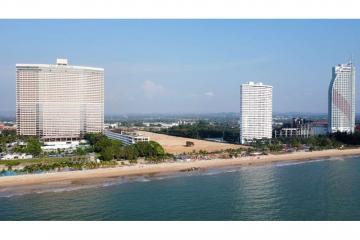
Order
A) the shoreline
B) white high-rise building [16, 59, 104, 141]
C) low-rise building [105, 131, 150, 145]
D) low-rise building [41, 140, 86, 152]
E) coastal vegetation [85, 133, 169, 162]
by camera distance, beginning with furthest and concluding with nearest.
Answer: white high-rise building [16, 59, 104, 141], low-rise building [105, 131, 150, 145], low-rise building [41, 140, 86, 152], coastal vegetation [85, 133, 169, 162], the shoreline

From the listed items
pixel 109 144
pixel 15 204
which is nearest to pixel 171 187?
pixel 15 204

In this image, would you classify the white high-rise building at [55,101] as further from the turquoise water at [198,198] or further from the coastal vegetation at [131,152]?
the turquoise water at [198,198]

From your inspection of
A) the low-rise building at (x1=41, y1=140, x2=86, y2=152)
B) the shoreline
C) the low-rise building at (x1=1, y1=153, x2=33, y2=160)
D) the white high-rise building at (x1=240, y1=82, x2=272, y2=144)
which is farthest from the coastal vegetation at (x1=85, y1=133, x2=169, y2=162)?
the white high-rise building at (x1=240, y1=82, x2=272, y2=144)

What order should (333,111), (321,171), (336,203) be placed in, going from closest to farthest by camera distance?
(336,203) → (321,171) → (333,111)

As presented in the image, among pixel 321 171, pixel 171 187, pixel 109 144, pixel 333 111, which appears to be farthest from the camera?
Answer: pixel 333 111

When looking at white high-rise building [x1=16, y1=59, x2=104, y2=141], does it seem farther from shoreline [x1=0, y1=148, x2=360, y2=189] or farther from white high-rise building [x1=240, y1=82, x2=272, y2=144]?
shoreline [x1=0, y1=148, x2=360, y2=189]

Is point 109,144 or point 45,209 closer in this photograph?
point 45,209

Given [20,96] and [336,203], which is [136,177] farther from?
[20,96]
